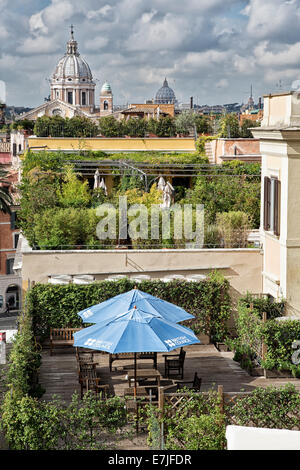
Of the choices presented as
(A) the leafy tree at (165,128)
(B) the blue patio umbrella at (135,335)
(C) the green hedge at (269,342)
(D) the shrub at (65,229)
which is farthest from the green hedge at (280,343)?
(A) the leafy tree at (165,128)

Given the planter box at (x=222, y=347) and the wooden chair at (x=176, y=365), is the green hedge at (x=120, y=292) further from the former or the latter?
the wooden chair at (x=176, y=365)

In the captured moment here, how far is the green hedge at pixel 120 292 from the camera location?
48.9 feet

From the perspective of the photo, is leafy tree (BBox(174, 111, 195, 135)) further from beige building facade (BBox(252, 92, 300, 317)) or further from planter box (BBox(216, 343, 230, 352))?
planter box (BBox(216, 343, 230, 352))

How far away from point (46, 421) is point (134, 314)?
2837 millimetres

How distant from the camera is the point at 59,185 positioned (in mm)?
22562

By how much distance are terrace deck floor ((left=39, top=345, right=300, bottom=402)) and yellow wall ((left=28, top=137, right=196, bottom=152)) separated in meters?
18.2

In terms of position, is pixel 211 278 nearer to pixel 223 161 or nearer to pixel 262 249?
pixel 262 249

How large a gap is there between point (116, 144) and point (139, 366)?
21207 millimetres

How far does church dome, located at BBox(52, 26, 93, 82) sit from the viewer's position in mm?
161625

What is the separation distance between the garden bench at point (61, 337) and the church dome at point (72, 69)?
15278 cm

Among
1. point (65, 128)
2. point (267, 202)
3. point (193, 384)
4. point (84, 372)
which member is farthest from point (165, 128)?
point (193, 384)

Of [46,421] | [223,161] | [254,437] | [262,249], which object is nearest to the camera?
[254,437]

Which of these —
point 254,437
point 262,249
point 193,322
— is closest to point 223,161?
point 262,249

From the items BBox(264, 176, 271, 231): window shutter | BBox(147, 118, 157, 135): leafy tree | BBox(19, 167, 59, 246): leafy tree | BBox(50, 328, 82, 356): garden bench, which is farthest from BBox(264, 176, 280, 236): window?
BBox(147, 118, 157, 135): leafy tree
